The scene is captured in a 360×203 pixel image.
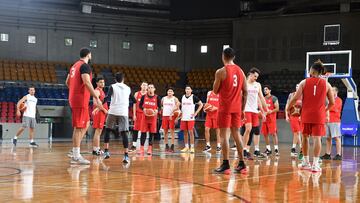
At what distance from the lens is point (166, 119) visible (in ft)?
52.1

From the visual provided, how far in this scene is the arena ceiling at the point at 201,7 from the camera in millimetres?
28938

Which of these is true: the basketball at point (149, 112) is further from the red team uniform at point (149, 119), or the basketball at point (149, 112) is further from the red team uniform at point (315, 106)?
the red team uniform at point (315, 106)

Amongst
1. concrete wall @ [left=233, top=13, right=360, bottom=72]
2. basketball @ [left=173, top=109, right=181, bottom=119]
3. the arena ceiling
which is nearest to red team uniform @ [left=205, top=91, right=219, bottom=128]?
basketball @ [left=173, top=109, right=181, bottom=119]

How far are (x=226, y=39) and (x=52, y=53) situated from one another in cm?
1014

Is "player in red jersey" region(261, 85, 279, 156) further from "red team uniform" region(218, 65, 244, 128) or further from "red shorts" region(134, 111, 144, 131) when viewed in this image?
"red team uniform" region(218, 65, 244, 128)

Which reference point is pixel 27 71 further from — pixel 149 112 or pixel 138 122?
pixel 149 112

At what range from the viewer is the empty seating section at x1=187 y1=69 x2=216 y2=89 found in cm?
2994

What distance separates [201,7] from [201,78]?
3.99 metres

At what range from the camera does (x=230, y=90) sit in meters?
8.85

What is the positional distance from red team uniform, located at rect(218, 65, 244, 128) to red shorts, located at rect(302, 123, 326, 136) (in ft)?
4.69

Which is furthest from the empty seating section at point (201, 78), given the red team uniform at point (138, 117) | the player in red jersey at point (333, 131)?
the player in red jersey at point (333, 131)

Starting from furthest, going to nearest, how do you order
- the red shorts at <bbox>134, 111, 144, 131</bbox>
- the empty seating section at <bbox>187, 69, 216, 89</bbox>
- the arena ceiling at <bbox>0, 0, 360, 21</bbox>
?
the empty seating section at <bbox>187, 69, 216, 89</bbox>
the arena ceiling at <bbox>0, 0, 360, 21</bbox>
the red shorts at <bbox>134, 111, 144, 131</bbox>

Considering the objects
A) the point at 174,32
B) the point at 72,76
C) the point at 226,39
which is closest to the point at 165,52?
the point at 174,32

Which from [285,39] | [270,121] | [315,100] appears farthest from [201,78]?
[315,100]
